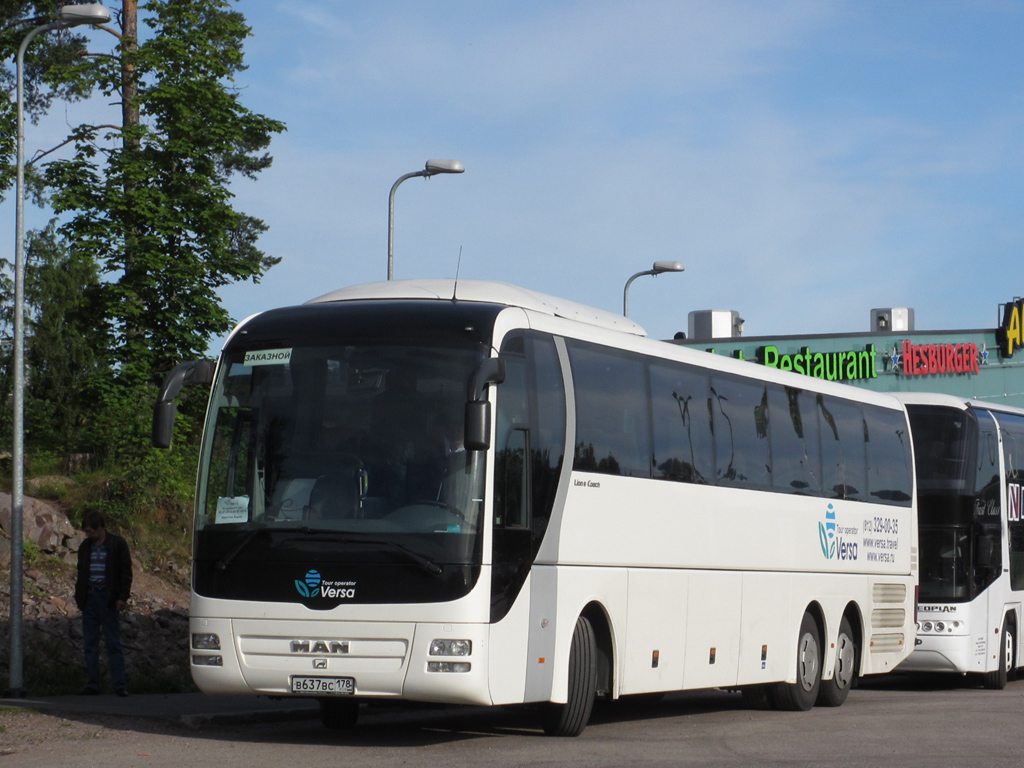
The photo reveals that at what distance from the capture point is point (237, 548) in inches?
476

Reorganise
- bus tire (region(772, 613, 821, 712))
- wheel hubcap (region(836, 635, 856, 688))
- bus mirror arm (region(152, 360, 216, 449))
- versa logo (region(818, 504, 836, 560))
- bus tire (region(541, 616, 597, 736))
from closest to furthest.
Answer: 1. bus mirror arm (region(152, 360, 216, 449))
2. bus tire (region(541, 616, 597, 736))
3. bus tire (region(772, 613, 821, 712))
4. versa logo (region(818, 504, 836, 560))
5. wheel hubcap (region(836, 635, 856, 688))

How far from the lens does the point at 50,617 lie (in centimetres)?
2158

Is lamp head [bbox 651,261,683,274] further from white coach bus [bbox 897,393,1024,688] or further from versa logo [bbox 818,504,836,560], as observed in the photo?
versa logo [bbox 818,504,836,560]

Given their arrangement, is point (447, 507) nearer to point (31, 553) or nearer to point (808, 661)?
point (808, 661)

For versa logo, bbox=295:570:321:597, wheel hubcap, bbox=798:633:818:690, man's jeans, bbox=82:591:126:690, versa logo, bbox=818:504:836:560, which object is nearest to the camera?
versa logo, bbox=295:570:321:597

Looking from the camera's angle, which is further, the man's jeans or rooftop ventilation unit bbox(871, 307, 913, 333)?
rooftop ventilation unit bbox(871, 307, 913, 333)

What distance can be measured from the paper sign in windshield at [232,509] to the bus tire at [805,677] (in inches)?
302

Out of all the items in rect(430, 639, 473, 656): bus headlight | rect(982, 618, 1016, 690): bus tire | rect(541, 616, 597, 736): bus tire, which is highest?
rect(430, 639, 473, 656): bus headlight

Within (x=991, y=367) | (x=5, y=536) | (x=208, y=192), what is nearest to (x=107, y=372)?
(x=208, y=192)

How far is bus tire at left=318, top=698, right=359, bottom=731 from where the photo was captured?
13.8m

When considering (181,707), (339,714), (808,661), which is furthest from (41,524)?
(808,661)

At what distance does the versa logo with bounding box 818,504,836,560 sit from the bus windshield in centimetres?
732

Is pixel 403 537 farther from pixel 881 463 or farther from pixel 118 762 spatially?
pixel 881 463

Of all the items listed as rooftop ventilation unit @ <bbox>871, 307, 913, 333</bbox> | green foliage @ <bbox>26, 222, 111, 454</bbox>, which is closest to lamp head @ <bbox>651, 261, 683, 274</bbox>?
green foliage @ <bbox>26, 222, 111, 454</bbox>
